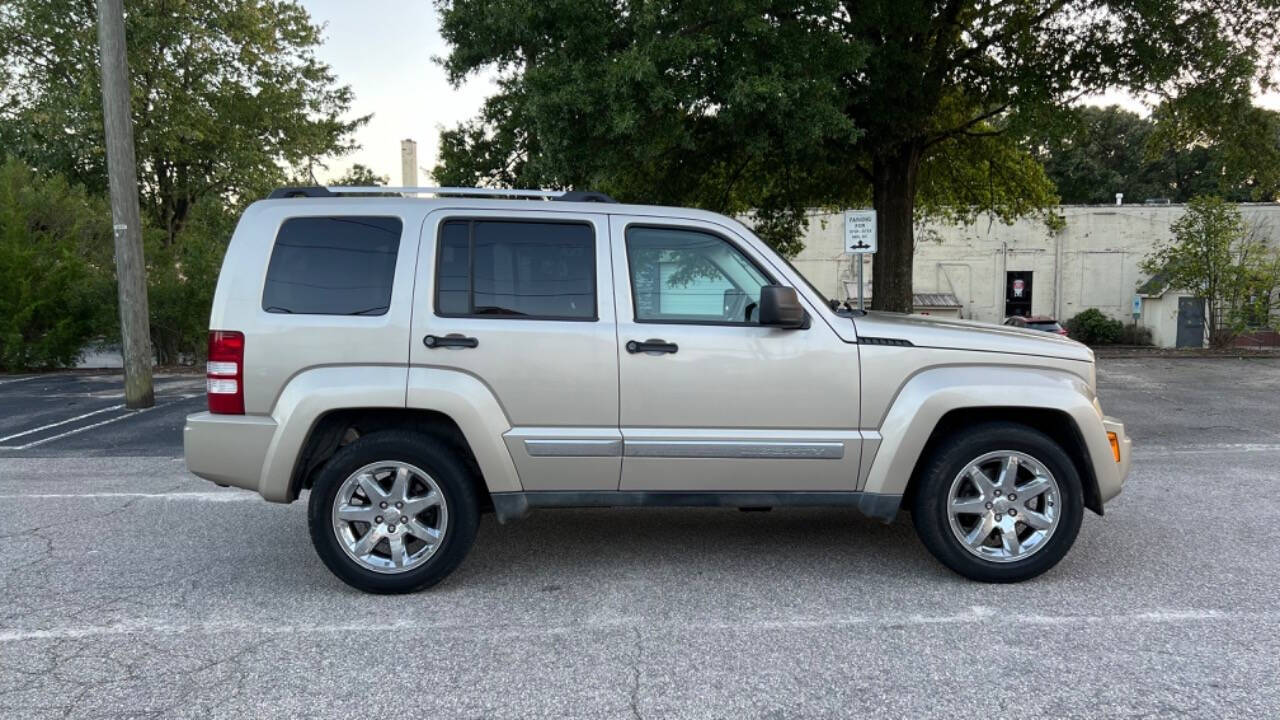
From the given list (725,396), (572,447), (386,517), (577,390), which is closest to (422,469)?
(386,517)

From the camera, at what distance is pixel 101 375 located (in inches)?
608

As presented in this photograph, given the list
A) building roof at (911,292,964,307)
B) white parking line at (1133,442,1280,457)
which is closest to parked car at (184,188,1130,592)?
white parking line at (1133,442,1280,457)

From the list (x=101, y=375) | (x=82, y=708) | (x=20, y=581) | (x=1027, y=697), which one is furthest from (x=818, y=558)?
(x=101, y=375)

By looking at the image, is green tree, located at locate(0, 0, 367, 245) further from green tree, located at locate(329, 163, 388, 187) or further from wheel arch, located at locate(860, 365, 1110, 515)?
wheel arch, located at locate(860, 365, 1110, 515)

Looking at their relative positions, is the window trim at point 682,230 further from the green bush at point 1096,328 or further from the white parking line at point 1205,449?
the green bush at point 1096,328

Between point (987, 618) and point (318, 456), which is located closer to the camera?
point (987, 618)

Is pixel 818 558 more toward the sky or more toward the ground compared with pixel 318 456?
more toward the ground

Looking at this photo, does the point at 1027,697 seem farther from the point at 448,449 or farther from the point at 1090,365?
the point at 448,449

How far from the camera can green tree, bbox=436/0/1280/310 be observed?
9703 millimetres

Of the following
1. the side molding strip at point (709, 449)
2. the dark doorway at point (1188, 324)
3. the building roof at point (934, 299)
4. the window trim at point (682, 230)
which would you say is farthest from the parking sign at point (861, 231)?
the building roof at point (934, 299)

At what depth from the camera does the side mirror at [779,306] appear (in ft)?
13.8

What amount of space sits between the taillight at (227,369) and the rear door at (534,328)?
85cm

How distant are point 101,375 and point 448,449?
1395 centimetres

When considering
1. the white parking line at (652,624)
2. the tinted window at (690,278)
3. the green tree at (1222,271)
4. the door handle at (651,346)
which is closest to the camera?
the white parking line at (652,624)
